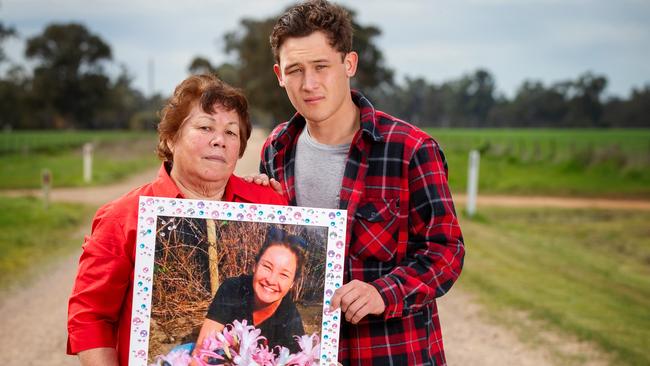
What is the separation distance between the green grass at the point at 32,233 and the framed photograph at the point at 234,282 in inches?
244

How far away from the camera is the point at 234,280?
6.48ft

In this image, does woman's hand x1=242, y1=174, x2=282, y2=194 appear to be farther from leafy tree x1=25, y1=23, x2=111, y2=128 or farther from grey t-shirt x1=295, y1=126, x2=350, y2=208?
leafy tree x1=25, y1=23, x2=111, y2=128

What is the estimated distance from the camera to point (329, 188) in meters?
2.35

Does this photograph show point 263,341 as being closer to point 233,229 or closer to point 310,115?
point 233,229

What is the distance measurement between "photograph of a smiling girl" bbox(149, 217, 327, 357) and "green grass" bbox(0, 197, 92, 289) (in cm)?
621

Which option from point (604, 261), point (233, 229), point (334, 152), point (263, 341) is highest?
point (334, 152)

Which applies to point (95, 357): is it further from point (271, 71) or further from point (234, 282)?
point (271, 71)

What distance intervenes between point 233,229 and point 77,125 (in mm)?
83767

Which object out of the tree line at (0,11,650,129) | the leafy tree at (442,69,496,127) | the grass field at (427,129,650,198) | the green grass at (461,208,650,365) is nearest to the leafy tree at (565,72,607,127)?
the tree line at (0,11,650,129)

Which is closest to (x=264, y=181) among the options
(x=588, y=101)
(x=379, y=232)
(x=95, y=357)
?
(x=379, y=232)

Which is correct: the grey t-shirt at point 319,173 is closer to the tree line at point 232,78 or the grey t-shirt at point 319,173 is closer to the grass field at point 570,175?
the grass field at point 570,175

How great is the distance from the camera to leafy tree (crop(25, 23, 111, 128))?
74.8 m

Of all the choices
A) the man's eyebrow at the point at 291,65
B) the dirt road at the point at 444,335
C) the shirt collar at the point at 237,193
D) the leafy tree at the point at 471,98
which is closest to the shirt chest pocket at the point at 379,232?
the shirt collar at the point at 237,193

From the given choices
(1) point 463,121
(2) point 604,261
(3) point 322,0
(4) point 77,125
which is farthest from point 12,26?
(1) point 463,121
